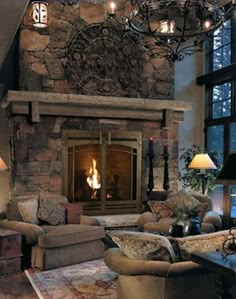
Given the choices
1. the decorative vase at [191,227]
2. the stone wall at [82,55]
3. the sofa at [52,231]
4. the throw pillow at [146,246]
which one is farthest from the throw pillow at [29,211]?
the throw pillow at [146,246]

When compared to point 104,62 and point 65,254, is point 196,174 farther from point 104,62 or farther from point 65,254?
point 65,254

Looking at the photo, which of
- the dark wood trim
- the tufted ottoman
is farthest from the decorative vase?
the dark wood trim

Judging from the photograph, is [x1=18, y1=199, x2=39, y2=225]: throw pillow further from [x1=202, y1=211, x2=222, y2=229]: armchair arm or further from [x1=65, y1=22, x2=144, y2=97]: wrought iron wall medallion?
[x1=202, y1=211, x2=222, y2=229]: armchair arm

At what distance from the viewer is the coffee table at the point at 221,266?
102 inches

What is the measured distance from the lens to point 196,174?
7.24 meters

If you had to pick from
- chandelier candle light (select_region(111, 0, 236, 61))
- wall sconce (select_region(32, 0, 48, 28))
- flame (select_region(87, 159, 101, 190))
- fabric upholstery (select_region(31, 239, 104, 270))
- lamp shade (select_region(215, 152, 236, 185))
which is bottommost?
fabric upholstery (select_region(31, 239, 104, 270))

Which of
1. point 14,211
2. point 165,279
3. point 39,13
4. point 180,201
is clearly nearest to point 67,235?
point 14,211

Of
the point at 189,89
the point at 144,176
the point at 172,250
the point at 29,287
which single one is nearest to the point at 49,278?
the point at 29,287

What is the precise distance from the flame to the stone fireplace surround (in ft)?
1.66

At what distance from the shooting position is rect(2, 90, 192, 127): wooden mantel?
614 centimetres

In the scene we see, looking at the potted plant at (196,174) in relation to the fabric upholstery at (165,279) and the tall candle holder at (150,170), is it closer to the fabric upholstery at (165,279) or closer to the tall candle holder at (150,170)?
the tall candle holder at (150,170)

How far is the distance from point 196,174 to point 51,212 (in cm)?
295

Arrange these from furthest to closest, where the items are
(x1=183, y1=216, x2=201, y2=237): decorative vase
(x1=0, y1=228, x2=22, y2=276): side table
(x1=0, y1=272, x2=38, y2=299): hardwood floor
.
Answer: (x1=0, y1=228, x2=22, y2=276): side table < (x1=183, y1=216, x2=201, y2=237): decorative vase < (x1=0, y1=272, x2=38, y2=299): hardwood floor

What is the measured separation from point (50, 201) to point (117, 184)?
1623 mm
